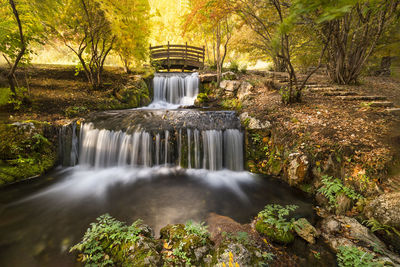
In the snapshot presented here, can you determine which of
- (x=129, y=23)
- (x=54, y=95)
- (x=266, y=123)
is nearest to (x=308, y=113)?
(x=266, y=123)

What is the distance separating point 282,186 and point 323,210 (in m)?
1.11

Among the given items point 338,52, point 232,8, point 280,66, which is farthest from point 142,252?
point 280,66

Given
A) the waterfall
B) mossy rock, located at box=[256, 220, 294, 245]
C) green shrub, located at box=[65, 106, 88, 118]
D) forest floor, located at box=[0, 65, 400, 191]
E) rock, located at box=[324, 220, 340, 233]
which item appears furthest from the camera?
green shrub, located at box=[65, 106, 88, 118]

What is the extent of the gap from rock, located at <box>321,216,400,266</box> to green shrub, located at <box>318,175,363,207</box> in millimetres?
458

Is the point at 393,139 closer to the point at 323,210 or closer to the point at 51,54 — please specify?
the point at 323,210

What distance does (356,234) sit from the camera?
2793 mm

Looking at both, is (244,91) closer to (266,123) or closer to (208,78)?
(208,78)

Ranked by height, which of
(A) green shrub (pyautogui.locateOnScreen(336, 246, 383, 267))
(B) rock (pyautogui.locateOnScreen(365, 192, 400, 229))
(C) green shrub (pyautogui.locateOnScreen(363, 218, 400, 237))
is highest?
(B) rock (pyautogui.locateOnScreen(365, 192, 400, 229))

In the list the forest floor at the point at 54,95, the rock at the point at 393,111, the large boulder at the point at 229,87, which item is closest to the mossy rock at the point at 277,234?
the rock at the point at 393,111

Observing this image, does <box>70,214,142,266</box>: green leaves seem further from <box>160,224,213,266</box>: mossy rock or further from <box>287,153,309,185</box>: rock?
<box>287,153,309,185</box>: rock

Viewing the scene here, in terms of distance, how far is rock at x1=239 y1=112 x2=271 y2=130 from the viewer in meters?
5.70

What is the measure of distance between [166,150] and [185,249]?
3.76m

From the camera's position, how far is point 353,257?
96.0 inches

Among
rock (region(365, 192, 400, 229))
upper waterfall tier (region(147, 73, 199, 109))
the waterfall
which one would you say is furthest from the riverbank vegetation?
upper waterfall tier (region(147, 73, 199, 109))
